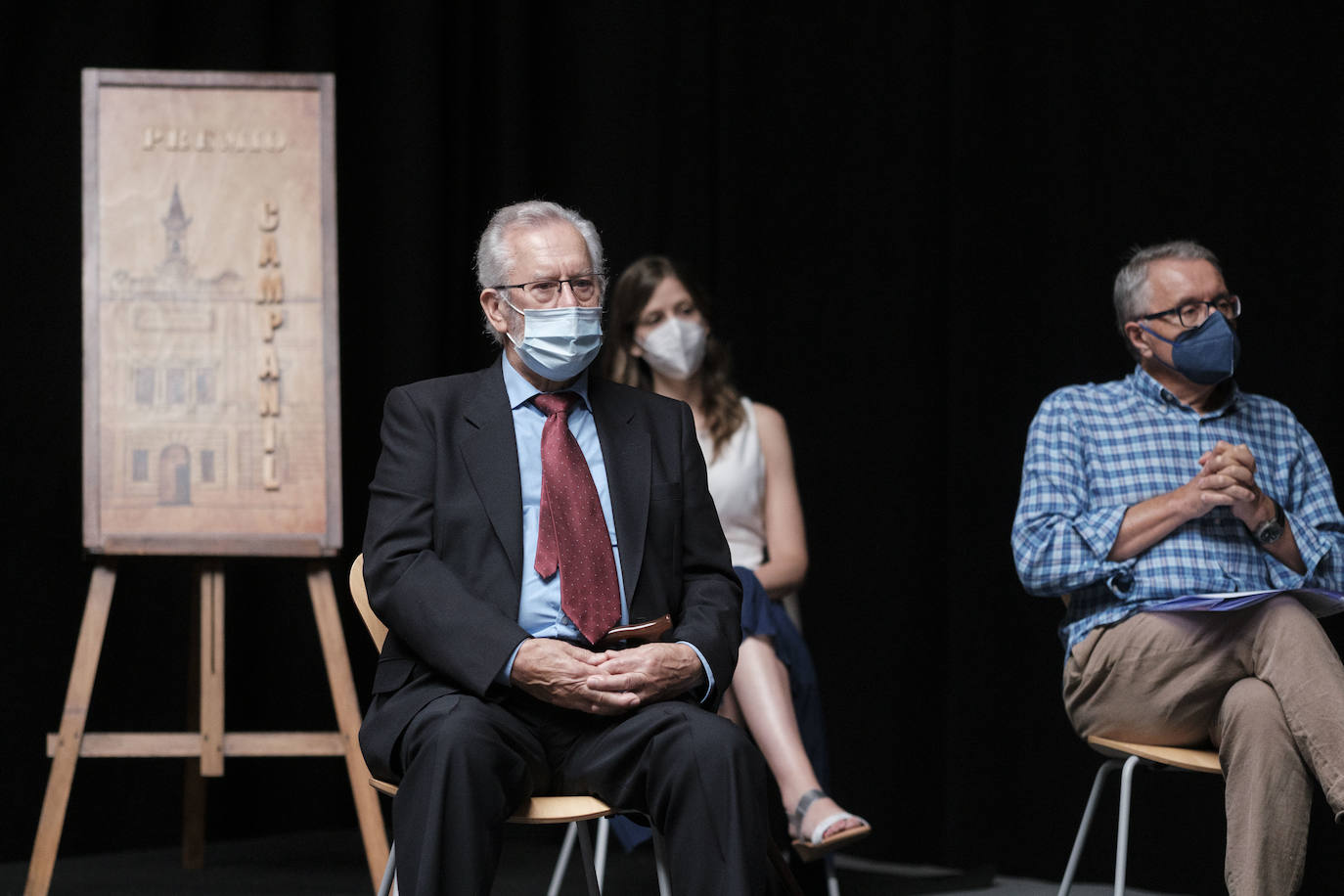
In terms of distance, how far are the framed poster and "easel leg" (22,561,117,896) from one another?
0.54 ft

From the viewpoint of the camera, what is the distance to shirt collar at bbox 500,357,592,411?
8.27 feet

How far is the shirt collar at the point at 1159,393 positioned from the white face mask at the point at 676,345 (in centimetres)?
95

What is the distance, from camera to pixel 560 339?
246 cm

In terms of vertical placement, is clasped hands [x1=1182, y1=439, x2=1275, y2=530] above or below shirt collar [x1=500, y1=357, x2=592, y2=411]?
below

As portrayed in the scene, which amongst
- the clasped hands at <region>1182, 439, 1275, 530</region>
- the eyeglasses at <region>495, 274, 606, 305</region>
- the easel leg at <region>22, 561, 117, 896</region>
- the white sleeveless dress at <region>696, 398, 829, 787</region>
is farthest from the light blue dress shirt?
the easel leg at <region>22, 561, 117, 896</region>

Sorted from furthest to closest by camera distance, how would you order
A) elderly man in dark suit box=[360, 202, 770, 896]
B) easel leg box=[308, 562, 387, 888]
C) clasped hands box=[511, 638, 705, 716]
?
easel leg box=[308, 562, 387, 888]
clasped hands box=[511, 638, 705, 716]
elderly man in dark suit box=[360, 202, 770, 896]

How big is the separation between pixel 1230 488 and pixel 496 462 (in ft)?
4.27

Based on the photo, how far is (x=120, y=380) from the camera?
3.17 metres

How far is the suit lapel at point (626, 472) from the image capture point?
240 centimetres

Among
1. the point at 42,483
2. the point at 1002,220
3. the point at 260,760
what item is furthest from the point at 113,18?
the point at 1002,220

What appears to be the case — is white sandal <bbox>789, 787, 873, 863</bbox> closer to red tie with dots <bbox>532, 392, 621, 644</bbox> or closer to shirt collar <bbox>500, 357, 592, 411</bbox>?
red tie with dots <bbox>532, 392, 621, 644</bbox>

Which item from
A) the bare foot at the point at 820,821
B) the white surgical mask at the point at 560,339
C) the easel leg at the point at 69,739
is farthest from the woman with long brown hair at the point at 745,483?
the easel leg at the point at 69,739

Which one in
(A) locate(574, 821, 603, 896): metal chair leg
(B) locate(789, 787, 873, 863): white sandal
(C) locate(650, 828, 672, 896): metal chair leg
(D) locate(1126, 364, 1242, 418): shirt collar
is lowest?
(B) locate(789, 787, 873, 863): white sandal

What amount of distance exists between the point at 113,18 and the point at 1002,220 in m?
2.31
